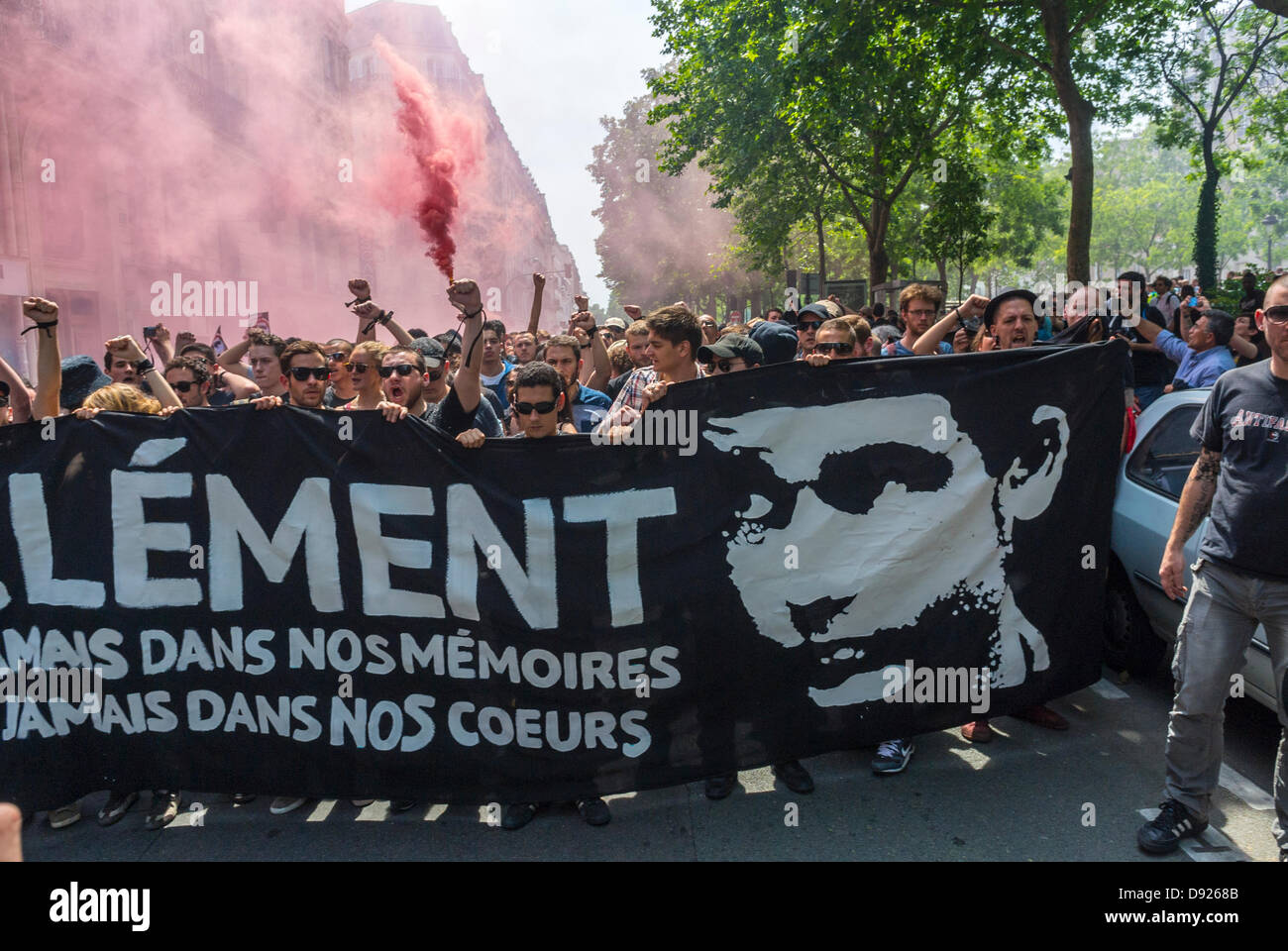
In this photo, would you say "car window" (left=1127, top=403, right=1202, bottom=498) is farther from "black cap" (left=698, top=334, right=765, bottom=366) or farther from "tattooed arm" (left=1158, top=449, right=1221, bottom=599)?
"black cap" (left=698, top=334, right=765, bottom=366)

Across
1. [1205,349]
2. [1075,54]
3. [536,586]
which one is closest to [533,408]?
[536,586]

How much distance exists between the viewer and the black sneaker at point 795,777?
3.65m

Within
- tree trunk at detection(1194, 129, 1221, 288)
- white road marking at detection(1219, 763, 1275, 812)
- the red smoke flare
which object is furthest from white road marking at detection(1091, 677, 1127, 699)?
tree trunk at detection(1194, 129, 1221, 288)

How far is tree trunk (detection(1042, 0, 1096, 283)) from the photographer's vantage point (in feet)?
41.3

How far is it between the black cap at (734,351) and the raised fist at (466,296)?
1.21 metres

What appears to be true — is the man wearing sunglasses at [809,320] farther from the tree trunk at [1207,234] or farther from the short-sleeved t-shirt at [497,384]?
the tree trunk at [1207,234]

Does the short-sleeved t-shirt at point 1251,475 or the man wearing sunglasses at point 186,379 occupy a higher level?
the man wearing sunglasses at point 186,379

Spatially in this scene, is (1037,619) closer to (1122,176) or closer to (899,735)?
(899,735)

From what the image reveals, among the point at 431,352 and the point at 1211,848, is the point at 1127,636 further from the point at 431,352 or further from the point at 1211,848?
the point at 431,352

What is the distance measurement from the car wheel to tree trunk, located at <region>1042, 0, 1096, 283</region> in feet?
30.1

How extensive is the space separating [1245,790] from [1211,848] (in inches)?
21.4

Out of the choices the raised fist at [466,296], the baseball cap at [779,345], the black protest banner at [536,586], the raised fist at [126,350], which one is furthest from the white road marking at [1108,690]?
the raised fist at [126,350]

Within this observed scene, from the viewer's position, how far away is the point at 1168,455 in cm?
452

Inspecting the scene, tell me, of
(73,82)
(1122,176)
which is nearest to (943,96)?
(73,82)
